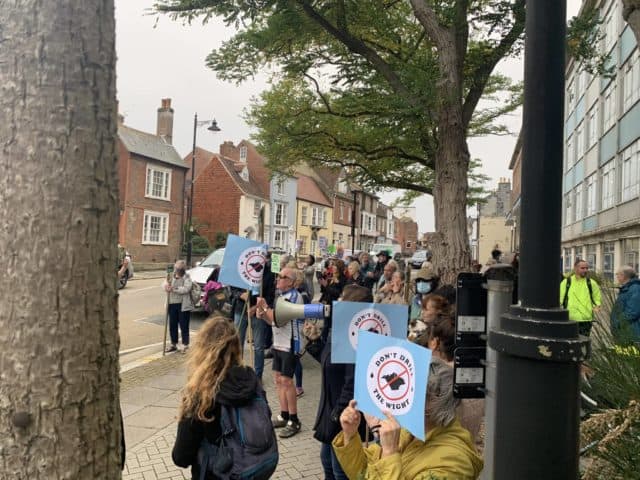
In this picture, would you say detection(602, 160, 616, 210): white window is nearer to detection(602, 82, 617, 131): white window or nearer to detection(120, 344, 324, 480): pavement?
detection(602, 82, 617, 131): white window

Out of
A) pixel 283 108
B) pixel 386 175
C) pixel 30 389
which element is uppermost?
pixel 283 108

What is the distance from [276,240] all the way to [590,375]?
1674 inches

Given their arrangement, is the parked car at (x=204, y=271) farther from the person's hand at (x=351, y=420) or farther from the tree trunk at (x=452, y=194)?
the person's hand at (x=351, y=420)

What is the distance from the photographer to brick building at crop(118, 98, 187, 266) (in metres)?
30.2

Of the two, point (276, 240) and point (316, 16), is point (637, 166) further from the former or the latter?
point (276, 240)

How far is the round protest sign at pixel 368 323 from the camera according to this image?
11.9 feet

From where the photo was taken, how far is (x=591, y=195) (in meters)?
28.1

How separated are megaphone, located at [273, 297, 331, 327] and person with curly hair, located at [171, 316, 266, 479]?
5.25ft

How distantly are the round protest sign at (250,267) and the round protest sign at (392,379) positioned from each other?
3572mm

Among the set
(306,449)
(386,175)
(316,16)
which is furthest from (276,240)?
(306,449)

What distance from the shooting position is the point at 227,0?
830cm

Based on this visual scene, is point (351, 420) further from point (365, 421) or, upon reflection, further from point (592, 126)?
point (592, 126)

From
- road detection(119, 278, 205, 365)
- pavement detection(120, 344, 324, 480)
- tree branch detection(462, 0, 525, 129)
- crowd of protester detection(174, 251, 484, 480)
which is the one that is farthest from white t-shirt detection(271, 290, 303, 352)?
tree branch detection(462, 0, 525, 129)

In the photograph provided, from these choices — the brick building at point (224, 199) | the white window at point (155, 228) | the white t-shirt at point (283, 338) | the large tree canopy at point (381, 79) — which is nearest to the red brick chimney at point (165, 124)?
the brick building at point (224, 199)
